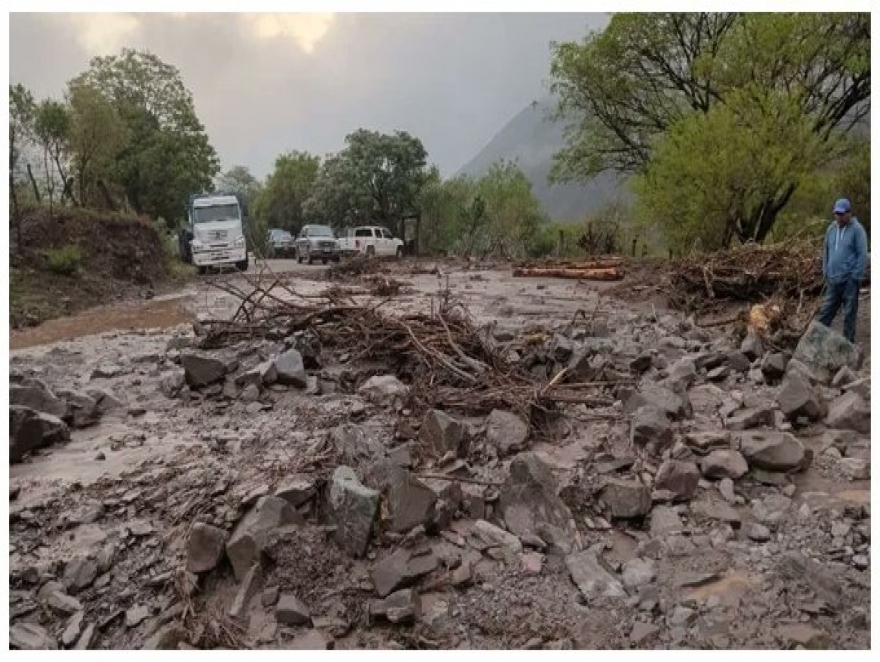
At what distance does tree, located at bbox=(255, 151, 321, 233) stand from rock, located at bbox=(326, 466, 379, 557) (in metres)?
48.8

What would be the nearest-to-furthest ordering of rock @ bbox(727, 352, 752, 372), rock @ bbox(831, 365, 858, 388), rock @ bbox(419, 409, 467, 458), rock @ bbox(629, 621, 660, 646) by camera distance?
rock @ bbox(629, 621, 660, 646)
rock @ bbox(419, 409, 467, 458)
rock @ bbox(831, 365, 858, 388)
rock @ bbox(727, 352, 752, 372)

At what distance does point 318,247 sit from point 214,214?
278 inches

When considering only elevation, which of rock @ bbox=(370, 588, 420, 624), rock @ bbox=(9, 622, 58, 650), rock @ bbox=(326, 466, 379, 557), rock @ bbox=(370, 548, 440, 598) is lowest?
rock @ bbox=(9, 622, 58, 650)

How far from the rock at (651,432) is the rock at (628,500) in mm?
614

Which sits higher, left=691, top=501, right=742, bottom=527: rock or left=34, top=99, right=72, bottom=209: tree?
left=34, top=99, right=72, bottom=209: tree

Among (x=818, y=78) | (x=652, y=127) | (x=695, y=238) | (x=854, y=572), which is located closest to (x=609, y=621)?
(x=854, y=572)

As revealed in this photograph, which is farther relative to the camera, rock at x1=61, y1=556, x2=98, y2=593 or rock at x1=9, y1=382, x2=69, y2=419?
rock at x1=9, y1=382, x2=69, y2=419

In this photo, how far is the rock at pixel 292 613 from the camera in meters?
2.96

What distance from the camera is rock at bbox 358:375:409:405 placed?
5.61 meters

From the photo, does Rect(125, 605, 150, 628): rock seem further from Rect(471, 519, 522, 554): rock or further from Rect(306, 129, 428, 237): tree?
Rect(306, 129, 428, 237): tree

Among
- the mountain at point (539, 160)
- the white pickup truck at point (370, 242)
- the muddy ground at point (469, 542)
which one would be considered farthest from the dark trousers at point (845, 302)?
the mountain at point (539, 160)

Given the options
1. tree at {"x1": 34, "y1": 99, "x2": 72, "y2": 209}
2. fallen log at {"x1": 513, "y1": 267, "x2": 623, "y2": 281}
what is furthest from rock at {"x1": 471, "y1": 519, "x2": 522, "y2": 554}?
tree at {"x1": 34, "y1": 99, "x2": 72, "y2": 209}

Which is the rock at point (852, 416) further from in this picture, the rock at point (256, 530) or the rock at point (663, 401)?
the rock at point (256, 530)

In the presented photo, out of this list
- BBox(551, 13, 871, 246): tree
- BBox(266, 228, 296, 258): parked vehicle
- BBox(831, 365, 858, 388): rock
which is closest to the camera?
BBox(831, 365, 858, 388): rock
